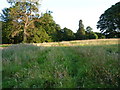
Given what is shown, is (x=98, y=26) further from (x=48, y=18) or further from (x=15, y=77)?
(x=15, y=77)

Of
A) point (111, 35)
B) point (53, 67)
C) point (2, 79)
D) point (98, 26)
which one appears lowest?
point (2, 79)

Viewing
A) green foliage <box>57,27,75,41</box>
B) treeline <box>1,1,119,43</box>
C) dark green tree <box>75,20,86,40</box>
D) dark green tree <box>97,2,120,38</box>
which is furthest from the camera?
green foliage <box>57,27,75,41</box>

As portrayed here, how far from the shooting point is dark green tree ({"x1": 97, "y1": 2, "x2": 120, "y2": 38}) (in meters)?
26.3

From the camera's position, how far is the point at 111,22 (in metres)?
28.3

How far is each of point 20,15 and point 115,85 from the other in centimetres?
2596

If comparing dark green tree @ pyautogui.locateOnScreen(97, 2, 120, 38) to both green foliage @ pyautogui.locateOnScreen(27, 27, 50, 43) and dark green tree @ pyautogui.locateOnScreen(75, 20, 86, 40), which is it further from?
green foliage @ pyautogui.locateOnScreen(27, 27, 50, 43)

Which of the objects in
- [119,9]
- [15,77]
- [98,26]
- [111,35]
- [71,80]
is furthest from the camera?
[98,26]

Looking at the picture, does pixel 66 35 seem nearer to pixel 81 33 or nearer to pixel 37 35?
pixel 81 33

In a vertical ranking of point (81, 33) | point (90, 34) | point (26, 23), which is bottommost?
point (90, 34)

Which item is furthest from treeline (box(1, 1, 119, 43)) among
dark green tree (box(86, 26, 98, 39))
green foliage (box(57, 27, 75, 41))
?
A: dark green tree (box(86, 26, 98, 39))

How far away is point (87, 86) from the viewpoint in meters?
2.76

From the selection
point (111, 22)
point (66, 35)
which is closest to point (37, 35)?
point (66, 35)

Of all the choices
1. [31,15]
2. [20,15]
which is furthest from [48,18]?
[20,15]

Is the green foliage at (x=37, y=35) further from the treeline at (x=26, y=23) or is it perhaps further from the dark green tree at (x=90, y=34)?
the dark green tree at (x=90, y=34)
